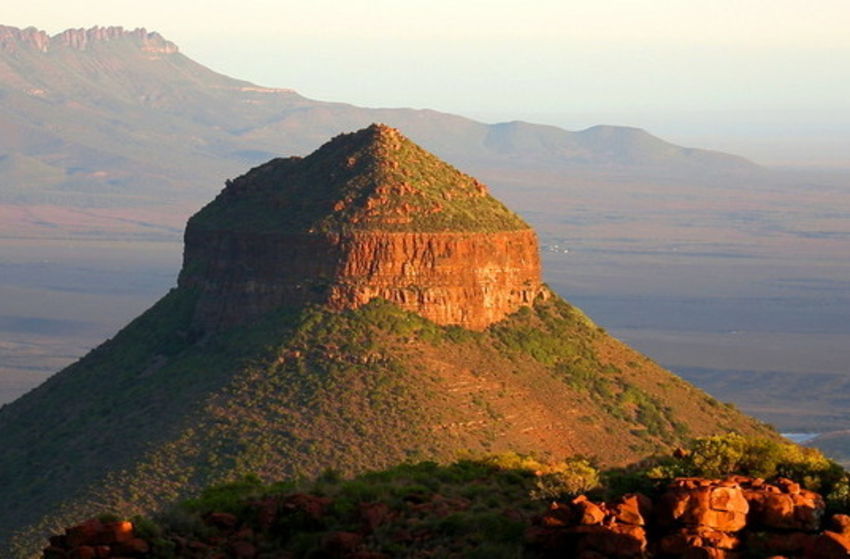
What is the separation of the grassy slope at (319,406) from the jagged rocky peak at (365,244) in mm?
981

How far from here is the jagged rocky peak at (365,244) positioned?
243 ft

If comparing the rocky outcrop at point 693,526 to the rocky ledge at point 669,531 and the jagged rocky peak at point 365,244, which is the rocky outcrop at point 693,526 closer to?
the rocky ledge at point 669,531

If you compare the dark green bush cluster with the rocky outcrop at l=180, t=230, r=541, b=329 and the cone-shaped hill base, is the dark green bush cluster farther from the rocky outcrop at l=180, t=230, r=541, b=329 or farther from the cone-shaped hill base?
the rocky outcrop at l=180, t=230, r=541, b=329

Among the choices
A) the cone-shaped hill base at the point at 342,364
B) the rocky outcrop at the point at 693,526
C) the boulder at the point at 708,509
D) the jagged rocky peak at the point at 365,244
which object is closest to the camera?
the rocky outcrop at the point at 693,526

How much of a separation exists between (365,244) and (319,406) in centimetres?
704

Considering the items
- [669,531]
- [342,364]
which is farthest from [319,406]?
[669,531]

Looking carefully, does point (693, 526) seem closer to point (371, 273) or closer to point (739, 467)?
point (739, 467)

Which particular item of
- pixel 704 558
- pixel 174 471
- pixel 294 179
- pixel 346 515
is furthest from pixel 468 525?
pixel 294 179

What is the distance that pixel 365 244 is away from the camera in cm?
7356

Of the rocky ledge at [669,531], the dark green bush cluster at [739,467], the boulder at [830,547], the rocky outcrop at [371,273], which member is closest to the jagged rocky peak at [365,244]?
the rocky outcrop at [371,273]

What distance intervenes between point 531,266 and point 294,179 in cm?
982

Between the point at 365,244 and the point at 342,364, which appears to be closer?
the point at 342,364

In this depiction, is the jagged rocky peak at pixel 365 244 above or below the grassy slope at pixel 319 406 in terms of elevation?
above

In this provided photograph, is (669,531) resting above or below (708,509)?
below
